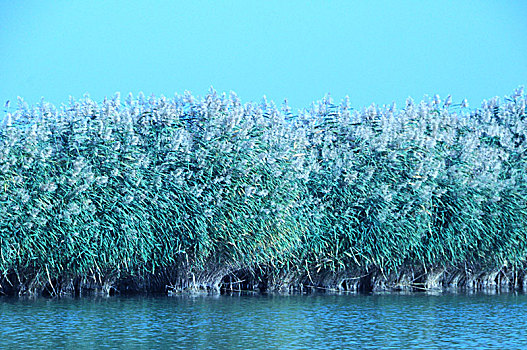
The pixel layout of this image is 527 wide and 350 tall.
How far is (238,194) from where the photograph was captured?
1005cm

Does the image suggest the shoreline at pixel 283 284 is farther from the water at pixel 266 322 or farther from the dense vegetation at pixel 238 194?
the water at pixel 266 322

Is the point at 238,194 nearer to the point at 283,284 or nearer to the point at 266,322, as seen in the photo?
the point at 283,284

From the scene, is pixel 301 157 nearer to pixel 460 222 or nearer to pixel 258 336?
pixel 460 222

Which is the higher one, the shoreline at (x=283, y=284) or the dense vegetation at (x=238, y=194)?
the dense vegetation at (x=238, y=194)

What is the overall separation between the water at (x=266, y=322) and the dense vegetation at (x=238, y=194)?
0.63m

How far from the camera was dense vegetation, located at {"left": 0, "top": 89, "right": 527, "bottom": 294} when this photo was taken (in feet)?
31.4

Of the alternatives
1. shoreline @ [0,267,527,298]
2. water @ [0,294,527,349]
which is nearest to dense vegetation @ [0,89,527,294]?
shoreline @ [0,267,527,298]

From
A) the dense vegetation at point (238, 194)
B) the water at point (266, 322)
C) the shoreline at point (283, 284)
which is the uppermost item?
the dense vegetation at point (238, 194)

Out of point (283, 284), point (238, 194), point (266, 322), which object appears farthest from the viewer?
point (283, 284)

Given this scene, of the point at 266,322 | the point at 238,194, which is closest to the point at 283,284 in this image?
the point at 238,194

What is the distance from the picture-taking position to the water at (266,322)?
6.51 metres

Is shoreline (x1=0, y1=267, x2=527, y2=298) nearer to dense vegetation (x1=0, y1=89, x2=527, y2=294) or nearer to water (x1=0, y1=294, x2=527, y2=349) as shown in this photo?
dense vegetation (x1=0, y1=89, x2=527, y2=294)

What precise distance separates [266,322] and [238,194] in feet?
8.89

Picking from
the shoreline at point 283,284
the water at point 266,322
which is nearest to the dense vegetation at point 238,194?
the shoreline at point 283,284
